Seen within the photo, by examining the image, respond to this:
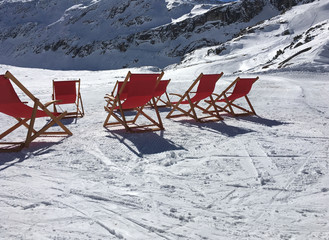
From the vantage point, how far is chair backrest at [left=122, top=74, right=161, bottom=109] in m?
4.08

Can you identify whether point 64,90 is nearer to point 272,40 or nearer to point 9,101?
point 9,101

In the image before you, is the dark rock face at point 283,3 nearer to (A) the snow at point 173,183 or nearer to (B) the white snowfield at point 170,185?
(A) the snow at point 173,183

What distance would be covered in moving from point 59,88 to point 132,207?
4.98m

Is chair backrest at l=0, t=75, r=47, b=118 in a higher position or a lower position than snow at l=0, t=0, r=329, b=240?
higher

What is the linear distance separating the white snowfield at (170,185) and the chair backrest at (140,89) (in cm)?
49

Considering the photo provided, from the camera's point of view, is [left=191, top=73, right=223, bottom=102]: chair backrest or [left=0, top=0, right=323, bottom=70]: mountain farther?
[left=0, top=0, right=323, bottom=70]: mountain

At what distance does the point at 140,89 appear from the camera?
418 centimetres

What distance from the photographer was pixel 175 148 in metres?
3.37

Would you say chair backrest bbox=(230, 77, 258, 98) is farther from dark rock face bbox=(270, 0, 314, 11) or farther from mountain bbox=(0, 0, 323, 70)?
dark rock face bbox=(270, 0, 314, 11)

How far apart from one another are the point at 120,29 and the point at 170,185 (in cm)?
6950

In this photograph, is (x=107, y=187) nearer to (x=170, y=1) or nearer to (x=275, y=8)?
(x=275, y=8)

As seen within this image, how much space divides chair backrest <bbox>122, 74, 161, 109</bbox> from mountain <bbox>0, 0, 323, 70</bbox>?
30.1 meters

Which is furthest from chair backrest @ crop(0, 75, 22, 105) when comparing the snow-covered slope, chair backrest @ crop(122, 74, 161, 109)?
the snow-covered slope

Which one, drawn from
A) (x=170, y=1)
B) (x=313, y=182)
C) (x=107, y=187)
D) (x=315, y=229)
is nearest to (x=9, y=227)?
(x=107, y=187)
